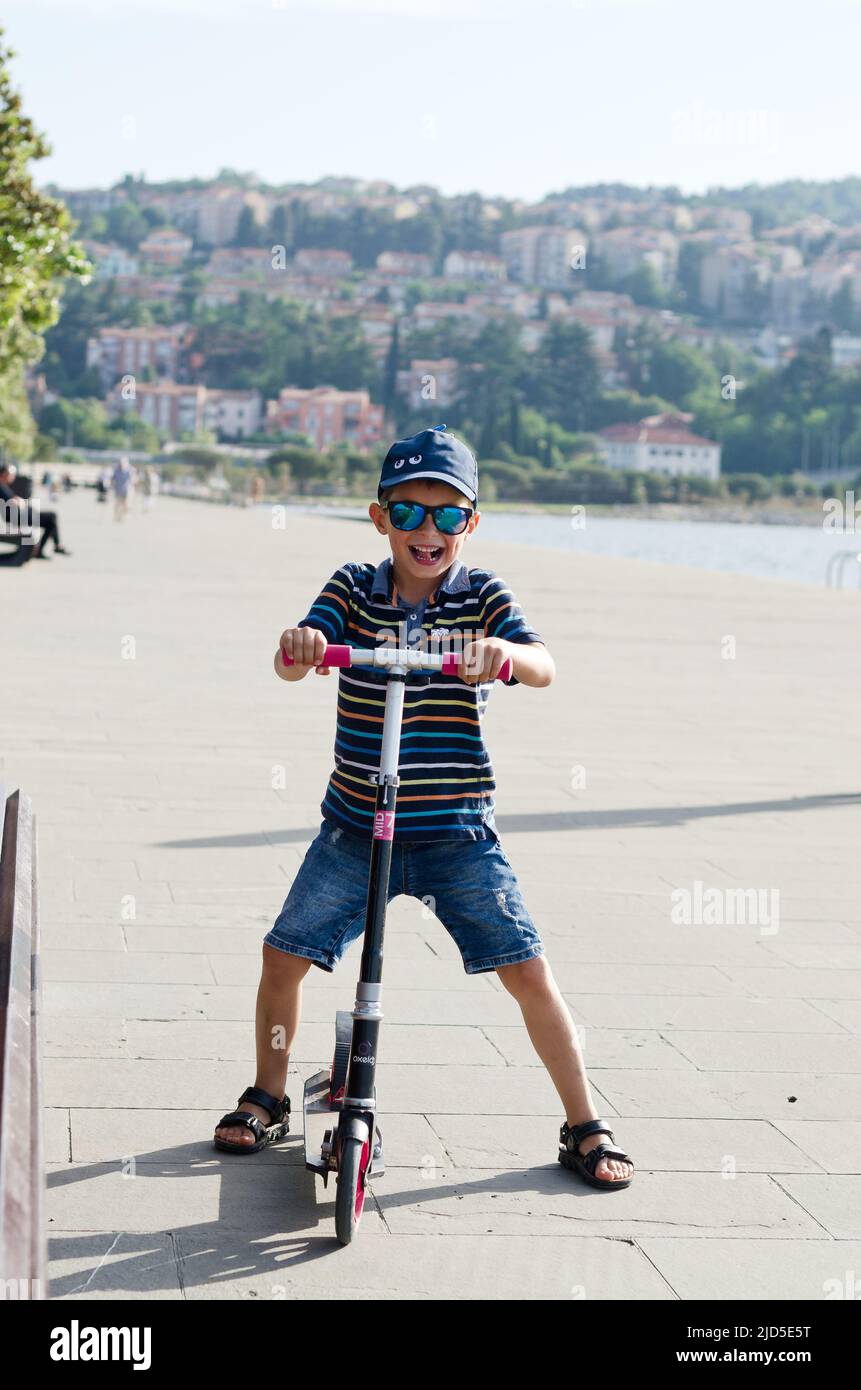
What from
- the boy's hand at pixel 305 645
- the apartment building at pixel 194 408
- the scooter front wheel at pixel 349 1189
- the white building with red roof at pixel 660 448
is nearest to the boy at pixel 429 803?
the boy's hand at pixel 305 645

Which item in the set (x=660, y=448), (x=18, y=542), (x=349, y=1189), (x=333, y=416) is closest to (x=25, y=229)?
(x=18, y=542)

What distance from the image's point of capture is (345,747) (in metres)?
3.68

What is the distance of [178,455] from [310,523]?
86392 mm

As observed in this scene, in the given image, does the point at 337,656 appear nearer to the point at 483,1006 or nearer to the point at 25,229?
the point at 483,1006

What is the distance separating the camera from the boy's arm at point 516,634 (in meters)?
3.50

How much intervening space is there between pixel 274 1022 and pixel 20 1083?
118 centimetres

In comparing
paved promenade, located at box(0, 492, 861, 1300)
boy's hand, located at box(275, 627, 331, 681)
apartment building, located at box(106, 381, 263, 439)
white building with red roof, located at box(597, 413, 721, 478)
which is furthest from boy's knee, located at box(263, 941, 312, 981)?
apartment building, located at box(106, 381, 263, 439)

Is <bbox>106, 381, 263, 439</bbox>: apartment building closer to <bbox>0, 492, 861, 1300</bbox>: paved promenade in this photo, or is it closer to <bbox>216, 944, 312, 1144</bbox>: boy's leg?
<bbox>0, 492, 861, 1300</bbox>: paved promenade

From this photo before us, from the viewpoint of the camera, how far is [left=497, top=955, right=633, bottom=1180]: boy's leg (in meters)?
3.75

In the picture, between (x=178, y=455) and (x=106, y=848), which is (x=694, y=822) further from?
(x=178, y=455)

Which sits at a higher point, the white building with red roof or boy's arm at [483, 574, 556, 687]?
boy's arm at [483, 574, 556, 687]

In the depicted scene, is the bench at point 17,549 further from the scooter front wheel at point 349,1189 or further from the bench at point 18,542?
the scooter front wheel at point 349,1189

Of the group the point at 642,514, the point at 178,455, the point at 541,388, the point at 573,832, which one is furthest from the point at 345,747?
the point at 541,388

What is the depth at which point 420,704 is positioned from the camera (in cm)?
364
